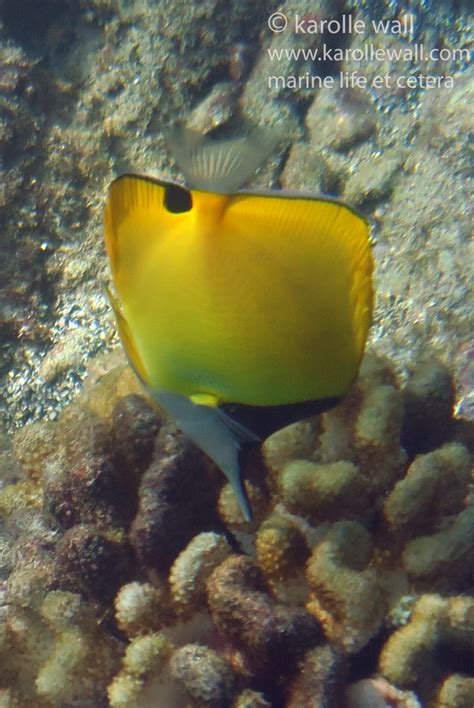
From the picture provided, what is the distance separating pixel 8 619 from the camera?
6.24 feet

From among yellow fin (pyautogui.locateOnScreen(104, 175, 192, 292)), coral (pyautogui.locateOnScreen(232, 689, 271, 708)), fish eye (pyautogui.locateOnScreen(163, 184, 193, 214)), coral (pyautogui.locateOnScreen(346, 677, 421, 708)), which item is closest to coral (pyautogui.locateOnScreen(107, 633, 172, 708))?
coral (pyautogui.locateOnScreen(232, 689, 271, 708))

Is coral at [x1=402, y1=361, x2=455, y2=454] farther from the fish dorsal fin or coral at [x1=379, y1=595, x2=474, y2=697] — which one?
the fish dorsal fin

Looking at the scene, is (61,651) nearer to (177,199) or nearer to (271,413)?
(271,413)

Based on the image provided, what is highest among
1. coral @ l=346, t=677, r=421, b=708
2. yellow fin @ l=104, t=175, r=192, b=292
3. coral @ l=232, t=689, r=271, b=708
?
yellow fin @ l=104, t=175, r=192, b=292

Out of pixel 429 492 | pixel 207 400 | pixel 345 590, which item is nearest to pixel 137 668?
pixel 345 590

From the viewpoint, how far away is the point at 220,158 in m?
1.18

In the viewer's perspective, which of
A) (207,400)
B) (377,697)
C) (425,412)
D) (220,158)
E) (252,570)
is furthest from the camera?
(425,412)

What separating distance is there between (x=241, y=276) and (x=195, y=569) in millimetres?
925

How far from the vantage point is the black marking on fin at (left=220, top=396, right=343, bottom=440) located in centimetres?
130

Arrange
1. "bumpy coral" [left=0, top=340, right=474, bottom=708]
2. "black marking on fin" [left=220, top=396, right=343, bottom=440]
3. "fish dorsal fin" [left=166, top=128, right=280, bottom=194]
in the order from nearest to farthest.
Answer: "fish dorsal fin" [left=166, top=128, right=280, bottom=194]
"black marking on fin" [left=220, top=396, right=343, bottom=440]
"bumpy coral" [left=0, top=340, right=474, bottom=708]

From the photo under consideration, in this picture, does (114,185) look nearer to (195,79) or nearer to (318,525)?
(318,525)

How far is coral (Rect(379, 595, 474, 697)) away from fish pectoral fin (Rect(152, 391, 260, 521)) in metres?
0.59

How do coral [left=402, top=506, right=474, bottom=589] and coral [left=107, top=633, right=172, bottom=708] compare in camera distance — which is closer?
coral [left=107, top=633, right=172, bottom=708]

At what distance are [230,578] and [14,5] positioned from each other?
4.44m
